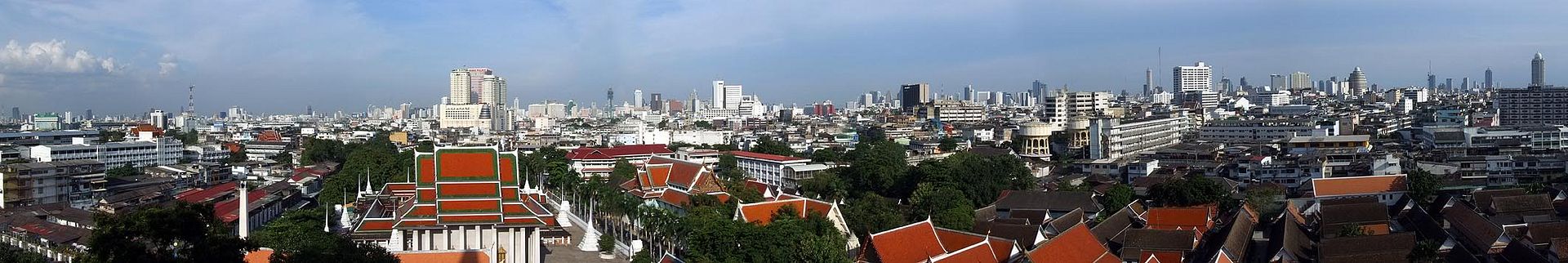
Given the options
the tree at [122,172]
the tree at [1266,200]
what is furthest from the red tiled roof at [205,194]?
the tree at [1266,200]

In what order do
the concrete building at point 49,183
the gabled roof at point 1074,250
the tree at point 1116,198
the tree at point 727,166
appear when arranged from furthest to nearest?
the tree at point 727,166 → the concrete building at point 49,183 → the tree at point 1116,198 → the gabled roof at point 1074,250

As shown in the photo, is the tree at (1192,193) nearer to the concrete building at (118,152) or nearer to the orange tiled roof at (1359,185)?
the orange tiled roof at (1359,185)

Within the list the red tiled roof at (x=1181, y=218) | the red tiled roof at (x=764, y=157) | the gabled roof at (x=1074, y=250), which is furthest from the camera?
the red tiled roof at (x=764, y=157)

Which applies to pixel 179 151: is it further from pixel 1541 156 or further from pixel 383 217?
pixel 1541 156

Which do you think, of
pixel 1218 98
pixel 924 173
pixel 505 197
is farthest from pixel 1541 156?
pixel 1218 98

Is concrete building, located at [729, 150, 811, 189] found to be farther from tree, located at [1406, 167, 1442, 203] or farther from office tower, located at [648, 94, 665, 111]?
office tower, located at [648, 94, 665, 111]

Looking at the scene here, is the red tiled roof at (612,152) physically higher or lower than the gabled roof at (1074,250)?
higher

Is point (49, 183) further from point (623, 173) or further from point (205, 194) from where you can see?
point (623, 173)
